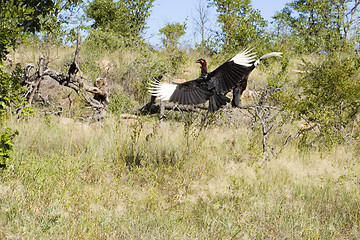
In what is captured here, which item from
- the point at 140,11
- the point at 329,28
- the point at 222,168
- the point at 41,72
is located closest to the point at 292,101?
the point at 222,168

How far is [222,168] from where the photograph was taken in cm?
407

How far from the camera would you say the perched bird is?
149 inches

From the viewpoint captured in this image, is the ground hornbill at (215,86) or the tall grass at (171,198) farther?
the ground hornbill at (215,86)

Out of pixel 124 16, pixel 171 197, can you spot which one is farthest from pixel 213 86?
pixel 124 16

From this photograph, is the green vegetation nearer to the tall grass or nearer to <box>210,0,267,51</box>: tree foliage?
the tall grass

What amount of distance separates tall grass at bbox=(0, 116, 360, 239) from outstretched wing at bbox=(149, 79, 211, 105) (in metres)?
0.51

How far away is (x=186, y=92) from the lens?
4043 mm

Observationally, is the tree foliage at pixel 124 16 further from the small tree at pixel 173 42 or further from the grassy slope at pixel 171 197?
the grassy slope at pixel 171 197

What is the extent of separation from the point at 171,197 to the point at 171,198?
43 mm

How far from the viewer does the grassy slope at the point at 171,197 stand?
262 centimetres

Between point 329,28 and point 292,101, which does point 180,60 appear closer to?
point 292,101

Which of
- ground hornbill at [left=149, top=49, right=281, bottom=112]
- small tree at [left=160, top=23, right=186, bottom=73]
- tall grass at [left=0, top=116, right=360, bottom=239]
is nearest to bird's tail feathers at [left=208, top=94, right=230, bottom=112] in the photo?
ground hornbill at [left=149, top=49, right=281, bottom=112]

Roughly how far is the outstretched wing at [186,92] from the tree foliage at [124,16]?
1282 centimetres

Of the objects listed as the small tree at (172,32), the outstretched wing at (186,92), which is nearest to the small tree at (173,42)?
the small tree at (172,32)
